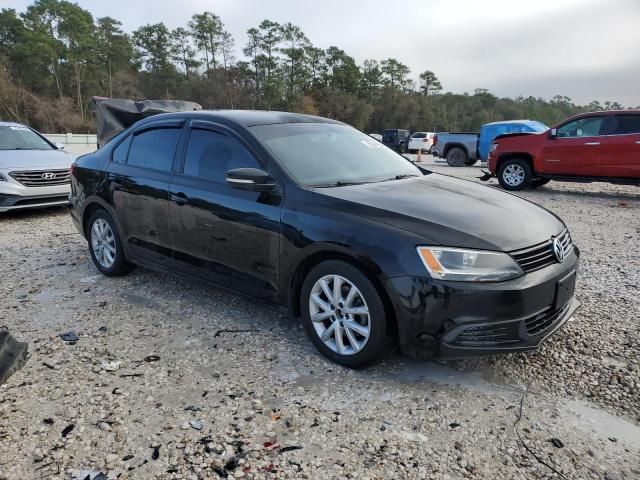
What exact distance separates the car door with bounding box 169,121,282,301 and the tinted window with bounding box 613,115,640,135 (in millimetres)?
9308

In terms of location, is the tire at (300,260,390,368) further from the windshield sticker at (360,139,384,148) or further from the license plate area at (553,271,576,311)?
the windshield sticker at (360,139,384,148)

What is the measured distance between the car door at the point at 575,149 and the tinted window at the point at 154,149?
917 centimetres

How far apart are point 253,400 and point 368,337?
2.51 feet

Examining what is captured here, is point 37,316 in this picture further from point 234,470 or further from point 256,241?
point 234,470

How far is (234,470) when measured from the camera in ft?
7.29

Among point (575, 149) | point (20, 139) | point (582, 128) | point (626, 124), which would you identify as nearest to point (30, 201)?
point (20, 139)

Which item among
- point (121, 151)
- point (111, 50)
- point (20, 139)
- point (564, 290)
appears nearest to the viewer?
point (564, 290)

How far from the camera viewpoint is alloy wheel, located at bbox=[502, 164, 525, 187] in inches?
447

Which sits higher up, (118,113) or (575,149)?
(118,113)

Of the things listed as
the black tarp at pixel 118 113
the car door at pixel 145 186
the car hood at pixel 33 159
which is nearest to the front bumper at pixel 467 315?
the car door at pixel 145 186

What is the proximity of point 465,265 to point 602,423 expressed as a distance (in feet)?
3.54

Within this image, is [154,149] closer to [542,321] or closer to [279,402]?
[279,402]

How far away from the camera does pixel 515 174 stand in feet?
37.4

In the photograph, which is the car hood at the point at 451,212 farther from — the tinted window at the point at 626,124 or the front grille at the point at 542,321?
the tinted window at the point at 626,124
